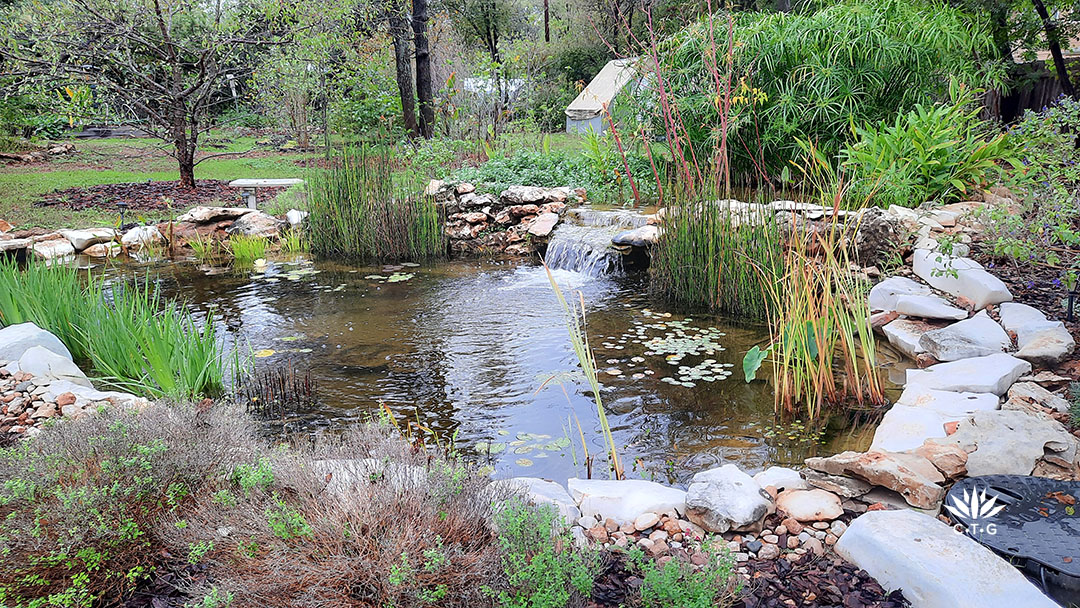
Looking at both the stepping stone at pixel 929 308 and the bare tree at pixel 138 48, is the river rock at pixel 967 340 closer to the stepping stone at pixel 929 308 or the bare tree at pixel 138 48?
the stepping stone at pixel 929 308

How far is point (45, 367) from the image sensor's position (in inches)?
124

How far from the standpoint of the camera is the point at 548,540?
1.58 metres

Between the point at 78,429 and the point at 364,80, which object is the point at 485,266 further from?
the point at 364,80

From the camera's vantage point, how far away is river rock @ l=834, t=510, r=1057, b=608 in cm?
155

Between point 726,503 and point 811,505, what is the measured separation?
0.86 feet

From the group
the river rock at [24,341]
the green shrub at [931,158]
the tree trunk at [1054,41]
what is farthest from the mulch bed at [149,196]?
the tree trunk at [1054,41]

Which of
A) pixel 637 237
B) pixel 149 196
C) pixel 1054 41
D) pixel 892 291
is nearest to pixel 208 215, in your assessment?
pixel 149 196

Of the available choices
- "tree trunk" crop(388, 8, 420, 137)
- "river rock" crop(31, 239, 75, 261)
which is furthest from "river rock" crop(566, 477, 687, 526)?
"tree trunk" crop(388, 8, 420, 137)

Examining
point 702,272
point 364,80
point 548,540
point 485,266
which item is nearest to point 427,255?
point 485,266

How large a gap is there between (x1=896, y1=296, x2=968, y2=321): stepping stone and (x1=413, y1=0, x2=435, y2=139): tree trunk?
8707mm

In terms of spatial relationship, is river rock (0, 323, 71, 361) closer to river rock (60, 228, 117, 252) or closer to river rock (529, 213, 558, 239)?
river rock (60, 228, 117, 252)

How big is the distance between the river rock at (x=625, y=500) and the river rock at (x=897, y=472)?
0.49m

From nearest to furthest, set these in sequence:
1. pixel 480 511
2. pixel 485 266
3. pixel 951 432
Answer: pixel 480 511
pixel 951 432
pixel 485 266

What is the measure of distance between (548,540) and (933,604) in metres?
0.84
